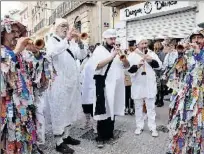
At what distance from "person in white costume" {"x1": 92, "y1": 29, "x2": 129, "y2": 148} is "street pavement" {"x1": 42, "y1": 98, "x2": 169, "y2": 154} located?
0.18m

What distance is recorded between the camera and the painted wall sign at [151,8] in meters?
11.3

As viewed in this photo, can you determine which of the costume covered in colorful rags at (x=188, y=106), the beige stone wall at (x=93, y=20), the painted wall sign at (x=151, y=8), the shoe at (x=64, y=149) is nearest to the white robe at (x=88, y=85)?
the shoe at (x=64, y=149)

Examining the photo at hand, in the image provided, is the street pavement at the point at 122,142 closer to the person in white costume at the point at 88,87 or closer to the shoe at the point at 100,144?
the shoe at the point at 100,144

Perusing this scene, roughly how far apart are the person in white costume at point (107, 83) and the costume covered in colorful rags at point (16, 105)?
4.86ft

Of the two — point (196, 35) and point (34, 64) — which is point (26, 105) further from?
point (196, 35)

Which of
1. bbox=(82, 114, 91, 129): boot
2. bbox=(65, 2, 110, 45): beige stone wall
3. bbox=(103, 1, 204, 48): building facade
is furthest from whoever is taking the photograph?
bbox=(65, 2, 110, 45): beige stone wall

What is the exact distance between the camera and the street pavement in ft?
14.4

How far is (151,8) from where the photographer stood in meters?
13.2

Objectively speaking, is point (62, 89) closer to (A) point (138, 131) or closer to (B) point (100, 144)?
(B) point (100, 144)

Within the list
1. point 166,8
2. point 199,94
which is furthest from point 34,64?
point 166,8

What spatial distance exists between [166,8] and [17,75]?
9.94 m

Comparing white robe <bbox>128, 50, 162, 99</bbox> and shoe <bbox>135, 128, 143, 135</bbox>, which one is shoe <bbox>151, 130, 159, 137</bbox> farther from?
white robe <bbox>128, 50, 162, 99</bbox>

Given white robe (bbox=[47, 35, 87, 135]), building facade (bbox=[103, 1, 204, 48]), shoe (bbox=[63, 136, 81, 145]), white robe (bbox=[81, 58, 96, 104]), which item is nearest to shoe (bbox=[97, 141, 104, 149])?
shoe (bbox=[63, 136, 81, 145])

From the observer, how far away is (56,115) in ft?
13.9
